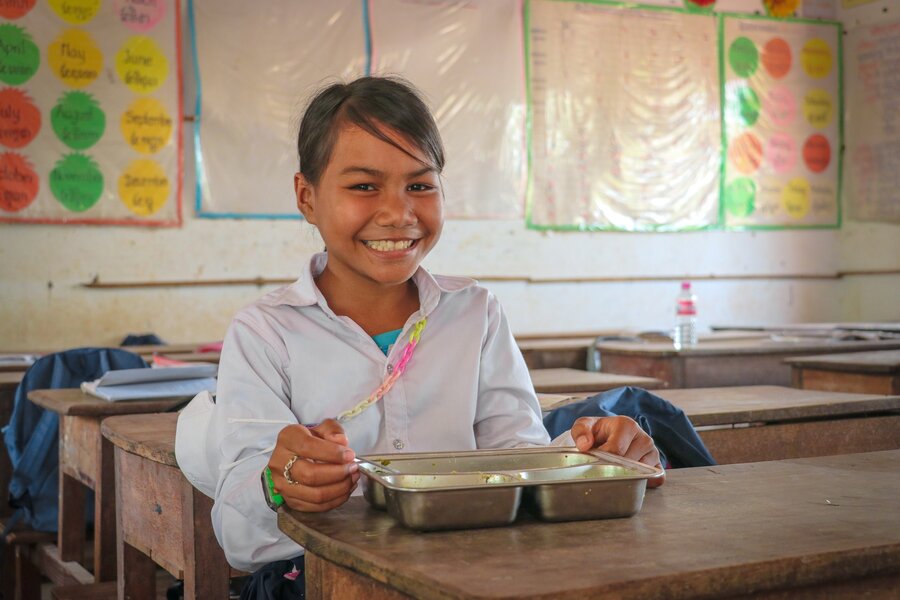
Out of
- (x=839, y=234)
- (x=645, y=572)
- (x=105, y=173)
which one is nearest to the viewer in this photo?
(x=645, y=572)

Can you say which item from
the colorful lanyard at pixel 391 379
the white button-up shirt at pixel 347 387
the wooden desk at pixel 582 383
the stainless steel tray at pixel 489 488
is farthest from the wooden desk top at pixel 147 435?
the wooden desk at pixel 582 383

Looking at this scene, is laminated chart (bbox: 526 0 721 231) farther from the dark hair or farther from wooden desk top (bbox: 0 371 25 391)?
the dark hair

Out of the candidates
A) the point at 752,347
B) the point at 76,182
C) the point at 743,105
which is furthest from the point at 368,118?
the point at 743,105

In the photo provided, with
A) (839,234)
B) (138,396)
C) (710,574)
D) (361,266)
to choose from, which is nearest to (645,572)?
(710,574)

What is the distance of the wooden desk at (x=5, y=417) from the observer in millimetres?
3219

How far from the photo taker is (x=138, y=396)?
8.18 feet

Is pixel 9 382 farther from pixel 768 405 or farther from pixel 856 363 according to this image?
pixel 856 363

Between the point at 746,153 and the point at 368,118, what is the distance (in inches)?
219

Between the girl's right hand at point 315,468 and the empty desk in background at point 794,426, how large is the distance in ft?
4.69

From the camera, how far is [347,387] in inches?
56.4

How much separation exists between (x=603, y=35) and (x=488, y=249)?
4.88ft

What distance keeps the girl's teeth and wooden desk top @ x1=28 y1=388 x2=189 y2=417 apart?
1.07 metres

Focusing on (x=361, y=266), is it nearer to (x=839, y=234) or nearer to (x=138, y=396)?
(x=138, y=396)

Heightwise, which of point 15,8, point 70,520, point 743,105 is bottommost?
point 70,520
